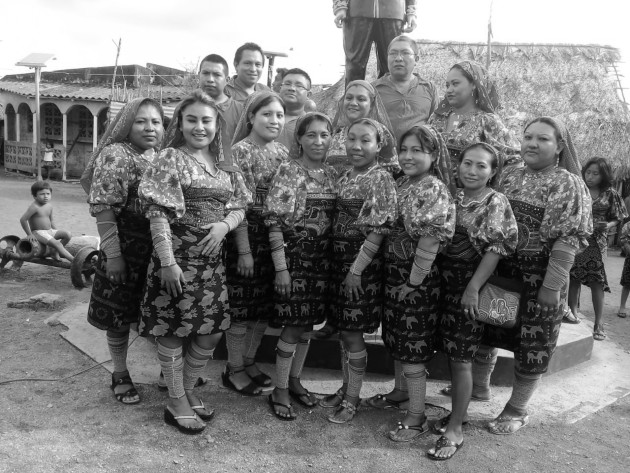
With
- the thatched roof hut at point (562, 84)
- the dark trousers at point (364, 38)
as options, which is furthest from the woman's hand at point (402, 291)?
the thatched roof hut at point (562, 84)

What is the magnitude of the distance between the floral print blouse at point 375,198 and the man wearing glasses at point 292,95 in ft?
3.32

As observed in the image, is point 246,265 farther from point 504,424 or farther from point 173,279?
point 504,424

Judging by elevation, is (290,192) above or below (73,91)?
below

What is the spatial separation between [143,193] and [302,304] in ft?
3.55

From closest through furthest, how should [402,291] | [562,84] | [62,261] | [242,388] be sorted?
[402,291] < [242,388] < [62,261] < [562,84]

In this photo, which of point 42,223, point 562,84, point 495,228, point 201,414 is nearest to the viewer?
point 495,228

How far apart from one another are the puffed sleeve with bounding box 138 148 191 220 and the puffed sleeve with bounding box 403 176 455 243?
3.79ft

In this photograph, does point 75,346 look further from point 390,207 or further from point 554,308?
point 554,308

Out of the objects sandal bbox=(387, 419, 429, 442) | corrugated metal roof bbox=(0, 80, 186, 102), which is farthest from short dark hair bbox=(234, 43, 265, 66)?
corrugated metal roof bbox=(0, 80, 186, 102)

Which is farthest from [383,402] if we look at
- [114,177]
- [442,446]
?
[114,177]

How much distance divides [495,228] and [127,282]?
207 cm

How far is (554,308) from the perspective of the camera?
2.94 m

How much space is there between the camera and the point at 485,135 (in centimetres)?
331

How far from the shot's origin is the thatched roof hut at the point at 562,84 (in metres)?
11.9
